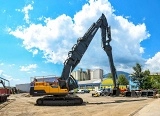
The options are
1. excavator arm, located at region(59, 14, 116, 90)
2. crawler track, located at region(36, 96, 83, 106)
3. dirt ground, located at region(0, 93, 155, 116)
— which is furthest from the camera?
excavator arm, located at region(59, 14, 116, 90)

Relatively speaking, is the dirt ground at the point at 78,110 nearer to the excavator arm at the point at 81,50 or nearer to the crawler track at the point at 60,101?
the crawler track at the point at 60,101

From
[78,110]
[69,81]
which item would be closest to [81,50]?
[69,81]

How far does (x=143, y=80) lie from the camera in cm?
9525

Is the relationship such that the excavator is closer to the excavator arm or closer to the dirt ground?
the excavator arm

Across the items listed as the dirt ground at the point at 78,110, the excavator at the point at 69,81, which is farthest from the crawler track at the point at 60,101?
the dirt ground at the point at 78,110

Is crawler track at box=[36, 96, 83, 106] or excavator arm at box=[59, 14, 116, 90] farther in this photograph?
excavator arm at box=[59, 14, 116, 90]

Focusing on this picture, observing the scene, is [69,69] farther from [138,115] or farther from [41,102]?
[138,115]

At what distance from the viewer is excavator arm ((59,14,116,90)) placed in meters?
34.9

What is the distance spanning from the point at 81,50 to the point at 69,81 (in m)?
4.64

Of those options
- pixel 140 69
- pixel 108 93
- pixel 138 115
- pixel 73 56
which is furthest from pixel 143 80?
pixel 138 115

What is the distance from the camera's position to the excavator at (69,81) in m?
32.8

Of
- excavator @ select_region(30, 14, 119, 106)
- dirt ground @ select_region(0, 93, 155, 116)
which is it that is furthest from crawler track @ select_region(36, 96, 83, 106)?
dirt ground @ select_region(0, 93, 155, 116)

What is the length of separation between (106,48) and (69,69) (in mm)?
8815

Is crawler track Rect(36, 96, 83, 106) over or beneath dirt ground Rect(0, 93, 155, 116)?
over
